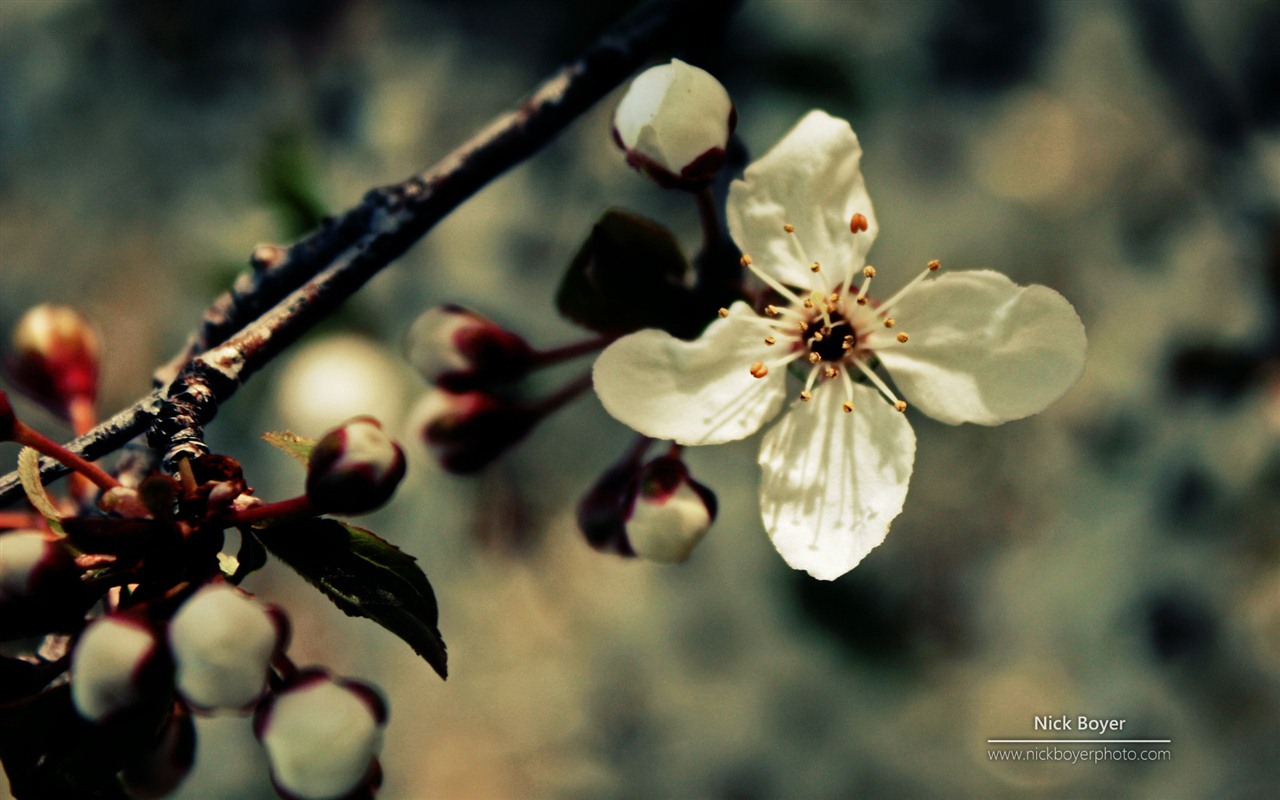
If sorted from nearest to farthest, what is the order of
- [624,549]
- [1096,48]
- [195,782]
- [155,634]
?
[155,634] → [624,549] → [195,782] → [1096,48]

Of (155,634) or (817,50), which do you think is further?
(817,50)

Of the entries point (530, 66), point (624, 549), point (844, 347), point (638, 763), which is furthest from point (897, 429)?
point (530, 66)

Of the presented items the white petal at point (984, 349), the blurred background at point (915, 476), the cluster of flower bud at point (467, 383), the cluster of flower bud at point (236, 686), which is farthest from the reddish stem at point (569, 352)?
the blurred background at point (915, 476)

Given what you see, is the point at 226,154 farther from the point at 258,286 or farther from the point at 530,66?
the point at 258,286

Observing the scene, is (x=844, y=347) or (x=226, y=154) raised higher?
(x=226, y=154)

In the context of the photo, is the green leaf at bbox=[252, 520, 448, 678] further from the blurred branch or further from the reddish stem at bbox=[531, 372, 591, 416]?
the reddish stem at bbox=[531, 372, 591, 416]

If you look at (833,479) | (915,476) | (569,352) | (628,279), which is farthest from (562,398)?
(915,476)
